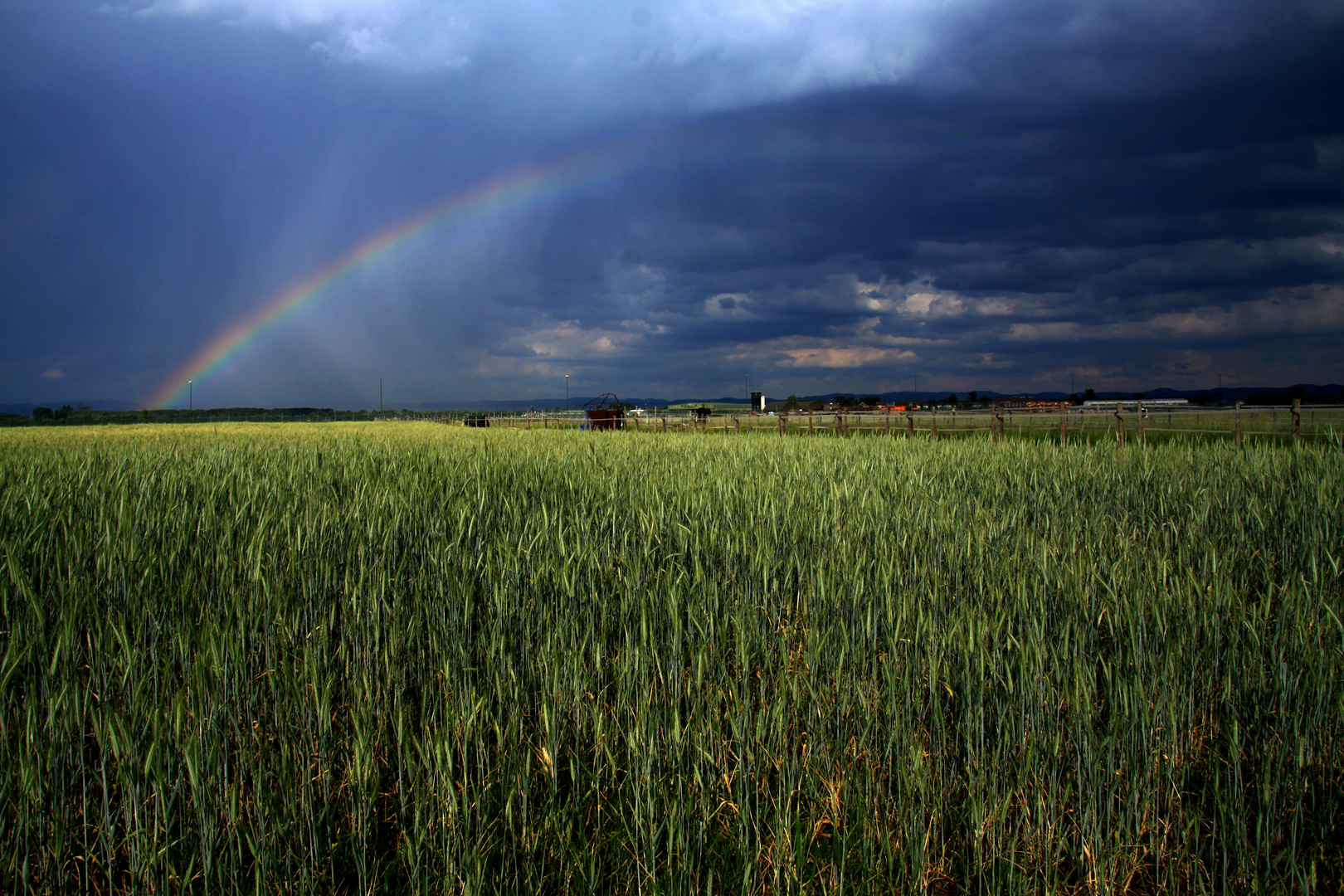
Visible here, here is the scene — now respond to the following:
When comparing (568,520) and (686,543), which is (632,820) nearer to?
(686,543)

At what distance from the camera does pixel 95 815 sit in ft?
7.45

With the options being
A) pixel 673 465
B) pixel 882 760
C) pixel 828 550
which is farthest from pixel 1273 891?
pixel 673 465

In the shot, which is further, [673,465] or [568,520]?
[673,465]

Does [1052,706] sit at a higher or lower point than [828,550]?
lower

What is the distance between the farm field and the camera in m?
2.03

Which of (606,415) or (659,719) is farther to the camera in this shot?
(606,415)

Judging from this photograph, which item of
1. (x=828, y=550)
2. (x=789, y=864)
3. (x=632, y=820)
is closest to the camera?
(x=789, y=864)

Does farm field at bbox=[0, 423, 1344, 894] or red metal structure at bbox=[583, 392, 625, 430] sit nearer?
farm field at bbox=[0, 423, 1344, 894]

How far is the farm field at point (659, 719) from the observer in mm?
2025

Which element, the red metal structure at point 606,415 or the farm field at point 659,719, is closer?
the farm field at point 659,719

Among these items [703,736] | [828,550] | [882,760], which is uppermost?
[828,550]

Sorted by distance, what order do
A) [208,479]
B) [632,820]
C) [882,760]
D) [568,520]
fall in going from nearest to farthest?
[632,820], [882,760], [568,520], [208,479]

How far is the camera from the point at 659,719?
2.45 meters

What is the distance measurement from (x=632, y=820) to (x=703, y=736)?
0.39m
